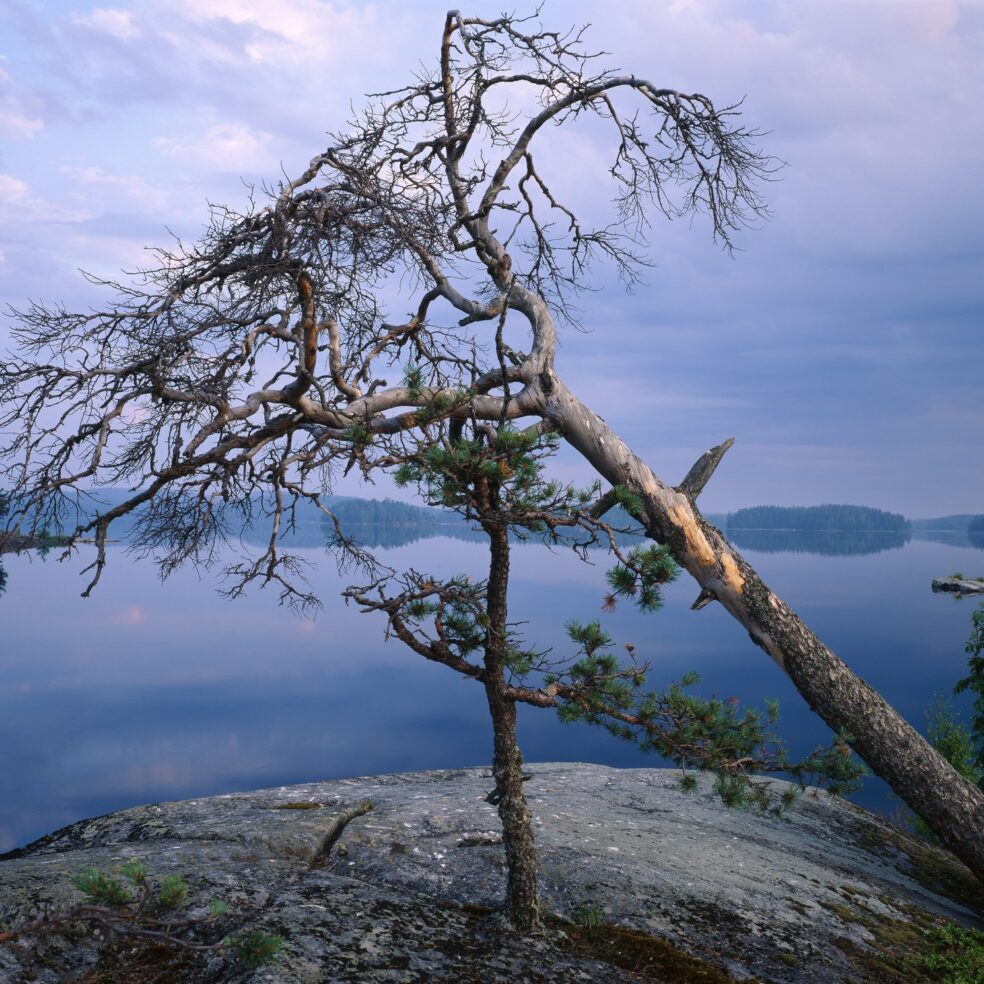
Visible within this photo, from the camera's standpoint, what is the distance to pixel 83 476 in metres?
7.43

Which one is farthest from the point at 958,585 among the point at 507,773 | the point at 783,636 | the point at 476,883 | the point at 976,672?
the point at 507,773

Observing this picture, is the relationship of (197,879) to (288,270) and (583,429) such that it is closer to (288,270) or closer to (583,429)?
(288,270)

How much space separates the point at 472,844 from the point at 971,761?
15.1m

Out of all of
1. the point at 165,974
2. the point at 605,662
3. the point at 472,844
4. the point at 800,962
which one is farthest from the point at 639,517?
the point at 165,974

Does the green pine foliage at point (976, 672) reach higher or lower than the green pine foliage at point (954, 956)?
higher

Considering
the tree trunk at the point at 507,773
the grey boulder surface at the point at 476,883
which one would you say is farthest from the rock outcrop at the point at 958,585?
the tree trunk at the point at 507,773

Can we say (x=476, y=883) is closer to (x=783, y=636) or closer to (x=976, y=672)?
→ (x=783, y=636)

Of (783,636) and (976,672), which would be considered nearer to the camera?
(783,636)

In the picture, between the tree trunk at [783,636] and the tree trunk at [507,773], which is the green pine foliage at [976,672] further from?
the tree trunk at [507,773]

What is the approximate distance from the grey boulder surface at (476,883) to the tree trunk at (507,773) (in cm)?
28

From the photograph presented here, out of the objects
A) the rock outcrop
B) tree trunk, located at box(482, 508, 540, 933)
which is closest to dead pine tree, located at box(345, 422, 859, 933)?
tree trunk, located at box(482, 508, 540, 933)

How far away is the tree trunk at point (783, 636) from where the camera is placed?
30.9 ft

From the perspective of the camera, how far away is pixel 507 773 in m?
6.65

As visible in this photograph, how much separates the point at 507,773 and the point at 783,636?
4.21 metres
